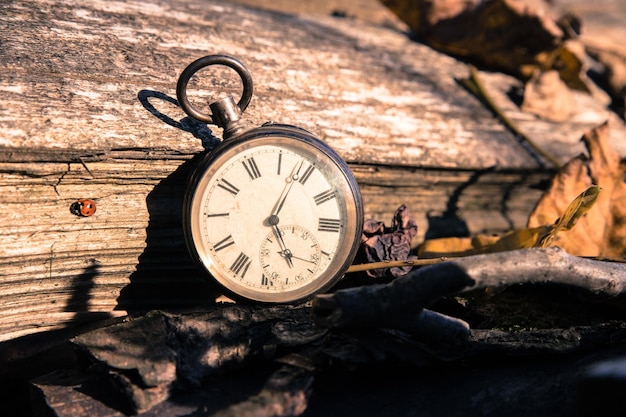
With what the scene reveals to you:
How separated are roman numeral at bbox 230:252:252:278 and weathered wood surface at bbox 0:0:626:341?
0.20 meters

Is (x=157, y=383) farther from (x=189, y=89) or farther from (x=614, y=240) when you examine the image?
(x=614, y=240)

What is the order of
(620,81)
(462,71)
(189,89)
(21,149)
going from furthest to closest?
(620,81)
(462,71)
(189,89)
(21,149)

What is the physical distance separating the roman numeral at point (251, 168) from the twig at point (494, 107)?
199 cm

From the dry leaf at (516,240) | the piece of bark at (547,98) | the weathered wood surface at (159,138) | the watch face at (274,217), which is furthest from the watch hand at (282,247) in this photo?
the piece of bark at (547,98)

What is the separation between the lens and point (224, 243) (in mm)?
2607

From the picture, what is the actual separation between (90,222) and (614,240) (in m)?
2.50

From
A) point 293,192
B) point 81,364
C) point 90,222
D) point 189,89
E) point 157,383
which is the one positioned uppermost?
point 189,89

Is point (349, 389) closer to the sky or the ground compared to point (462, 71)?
closer to the ground

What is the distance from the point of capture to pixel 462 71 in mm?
4430

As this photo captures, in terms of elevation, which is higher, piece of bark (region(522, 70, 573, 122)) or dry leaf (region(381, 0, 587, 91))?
dry leaf (region(381, 0, 587, 91))

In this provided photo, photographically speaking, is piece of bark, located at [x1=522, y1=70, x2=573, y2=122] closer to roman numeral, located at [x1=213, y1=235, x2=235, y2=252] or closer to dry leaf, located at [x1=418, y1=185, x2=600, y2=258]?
dry leaf, located at [x1=418, y1=185, x2=600, y2=258]

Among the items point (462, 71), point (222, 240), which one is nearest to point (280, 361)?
point (222, 240)

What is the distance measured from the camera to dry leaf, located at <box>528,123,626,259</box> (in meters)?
3.16

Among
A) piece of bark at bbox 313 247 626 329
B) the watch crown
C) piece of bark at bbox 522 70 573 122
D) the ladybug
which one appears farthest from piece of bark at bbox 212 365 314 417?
piece of bark at bbox 522 70 573 122
